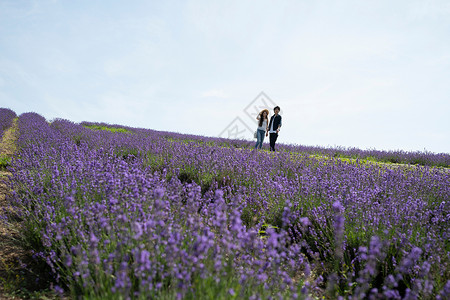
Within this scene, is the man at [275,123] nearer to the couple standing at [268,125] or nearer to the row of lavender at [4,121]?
the couple standing at [268,125]

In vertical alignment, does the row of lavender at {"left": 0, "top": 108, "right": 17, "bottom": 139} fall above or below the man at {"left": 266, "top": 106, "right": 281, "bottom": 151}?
below

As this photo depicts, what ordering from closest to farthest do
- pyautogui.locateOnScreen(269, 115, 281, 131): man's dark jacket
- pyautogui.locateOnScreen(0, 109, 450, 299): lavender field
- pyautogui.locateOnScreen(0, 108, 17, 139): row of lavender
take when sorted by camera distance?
pyautogui.locateOnScreen(0, 109, 450, 299): lavender field
pyautogui.locateOnScreen(269, 115, 281, 131): man's dark jacket
pyautogui.locateOnScreen(0, 108, 17, 139): row of lavender

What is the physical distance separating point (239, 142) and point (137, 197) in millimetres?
11305

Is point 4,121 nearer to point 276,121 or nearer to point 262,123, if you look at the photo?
point 262,123

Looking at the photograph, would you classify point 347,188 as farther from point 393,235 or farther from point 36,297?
point 36,297

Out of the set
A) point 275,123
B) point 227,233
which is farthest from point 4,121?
point 227,233

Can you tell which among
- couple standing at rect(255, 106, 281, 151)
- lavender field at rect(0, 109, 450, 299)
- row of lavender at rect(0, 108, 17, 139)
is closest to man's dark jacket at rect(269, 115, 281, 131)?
→ couple standing at rect(255, 106, 281, 151)

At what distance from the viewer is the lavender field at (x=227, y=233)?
5.12ft

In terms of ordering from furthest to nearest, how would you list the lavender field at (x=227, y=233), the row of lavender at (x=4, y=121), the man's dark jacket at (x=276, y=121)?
1. the row of lavender at (x=4, y=121)
2. the man's dark jacket at (x=276, y=121)
3. the lavender field at (x=227, y=233)

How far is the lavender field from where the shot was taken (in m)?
1.56

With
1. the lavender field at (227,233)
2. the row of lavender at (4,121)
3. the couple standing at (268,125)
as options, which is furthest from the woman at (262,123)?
the row of lavender at (4,121)

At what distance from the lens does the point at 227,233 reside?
1.66 m

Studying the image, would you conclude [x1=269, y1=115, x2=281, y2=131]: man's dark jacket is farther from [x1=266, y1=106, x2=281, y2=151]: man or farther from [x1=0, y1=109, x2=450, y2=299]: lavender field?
[x1=0, y1=109, x2=450, y2=299]: lavender field

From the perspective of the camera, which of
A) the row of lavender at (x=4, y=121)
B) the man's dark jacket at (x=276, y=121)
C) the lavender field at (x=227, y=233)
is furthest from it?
the row of lavender at (x=4, y=121)
